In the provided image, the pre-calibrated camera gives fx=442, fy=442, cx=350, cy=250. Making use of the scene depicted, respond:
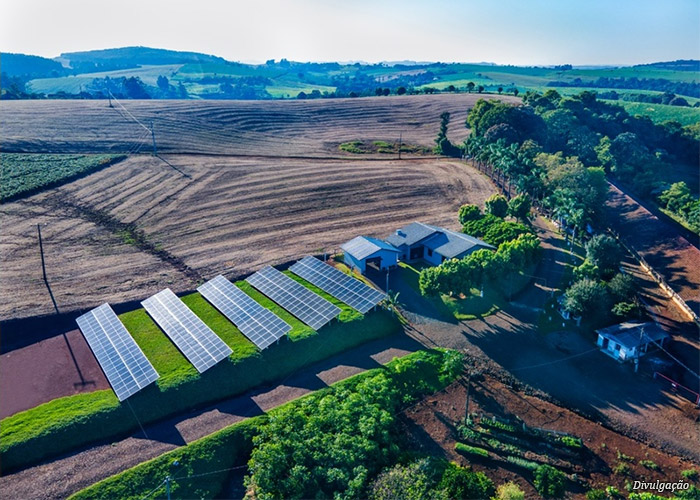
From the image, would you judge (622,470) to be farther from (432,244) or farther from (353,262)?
(353,262)

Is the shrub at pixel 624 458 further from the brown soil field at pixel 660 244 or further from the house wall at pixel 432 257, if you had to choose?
the house wall at pixel 432 257

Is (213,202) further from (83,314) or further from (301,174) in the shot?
(83,314)

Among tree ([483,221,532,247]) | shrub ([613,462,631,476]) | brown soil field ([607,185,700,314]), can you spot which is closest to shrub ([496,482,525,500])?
shrub ([613,462,631,476])

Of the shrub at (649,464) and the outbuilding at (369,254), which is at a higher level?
the outbuilding at (369,254)

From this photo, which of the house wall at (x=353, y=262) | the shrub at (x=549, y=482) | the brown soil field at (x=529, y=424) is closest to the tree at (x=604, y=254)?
the brown soil field at (x=529, y=424)

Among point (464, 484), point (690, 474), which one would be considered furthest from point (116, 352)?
point (690, 474)

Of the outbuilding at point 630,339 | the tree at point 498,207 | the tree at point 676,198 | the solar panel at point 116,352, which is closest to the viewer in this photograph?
the solar panel at point 116,352
